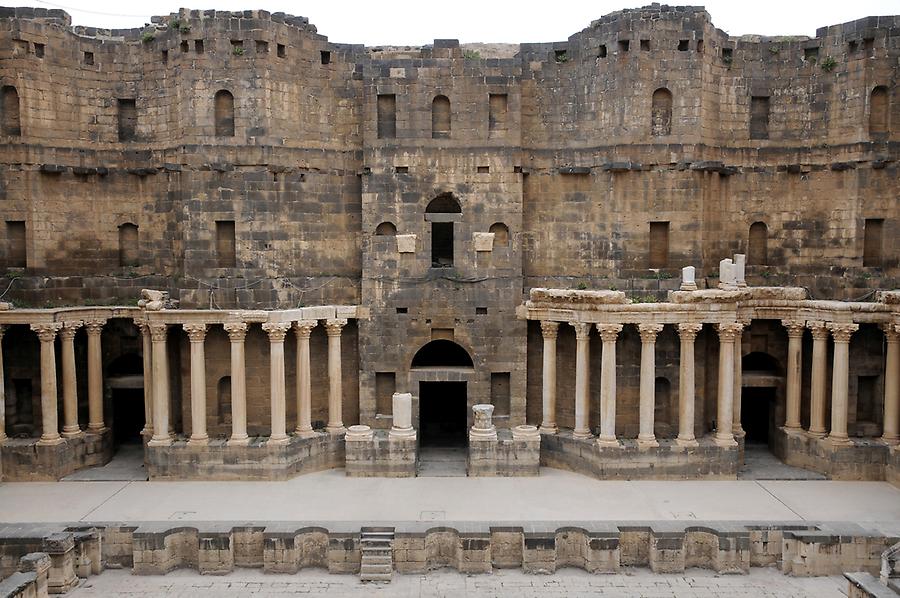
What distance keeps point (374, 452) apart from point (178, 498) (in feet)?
20.1

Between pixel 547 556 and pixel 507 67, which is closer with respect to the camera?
pixel 547 556

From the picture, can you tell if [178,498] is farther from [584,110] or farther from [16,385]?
[584,110]

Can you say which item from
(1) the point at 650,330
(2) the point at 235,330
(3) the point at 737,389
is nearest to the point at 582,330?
(1) the point at 650,330

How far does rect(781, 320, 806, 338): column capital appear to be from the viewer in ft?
82.0

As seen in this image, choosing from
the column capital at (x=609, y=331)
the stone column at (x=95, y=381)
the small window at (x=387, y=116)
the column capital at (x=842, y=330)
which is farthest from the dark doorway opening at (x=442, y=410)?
the column capital at (x=842, y=330)

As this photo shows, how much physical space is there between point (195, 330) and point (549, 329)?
39.0ft

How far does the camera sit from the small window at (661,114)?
25.6 meters

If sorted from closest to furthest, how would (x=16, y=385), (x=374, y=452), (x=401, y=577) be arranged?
1. (x=401, y=577)
2. (x=374, y=452)
3. (x=16, y=385)

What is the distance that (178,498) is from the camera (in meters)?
22.0

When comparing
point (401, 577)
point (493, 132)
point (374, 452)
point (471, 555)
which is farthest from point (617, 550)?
point (493, 132)

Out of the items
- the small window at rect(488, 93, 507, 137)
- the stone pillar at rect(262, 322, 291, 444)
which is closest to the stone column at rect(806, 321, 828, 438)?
the small window at rect(488, 93, 507, 137)

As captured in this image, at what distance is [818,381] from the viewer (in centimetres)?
2478

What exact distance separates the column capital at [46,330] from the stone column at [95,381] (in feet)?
4.39

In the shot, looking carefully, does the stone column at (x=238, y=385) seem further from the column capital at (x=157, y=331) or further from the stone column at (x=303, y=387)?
the column capital at (x=157, y=331)
